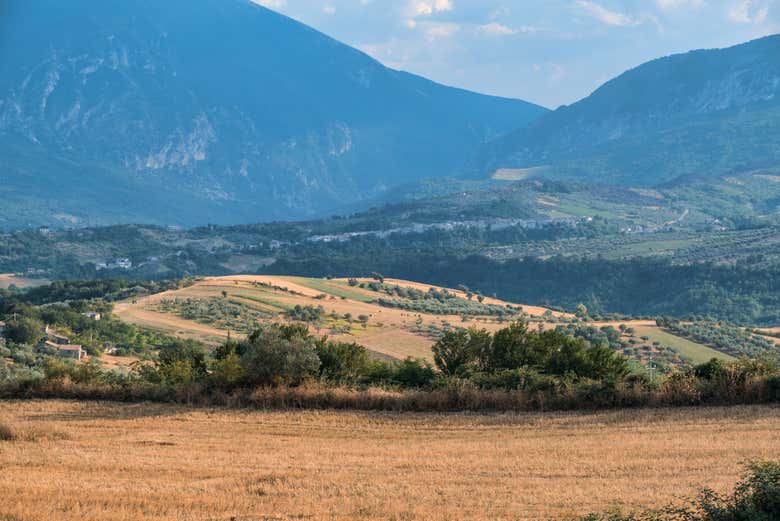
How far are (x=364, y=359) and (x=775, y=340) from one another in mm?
63911

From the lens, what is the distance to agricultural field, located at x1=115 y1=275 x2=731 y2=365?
213 ft

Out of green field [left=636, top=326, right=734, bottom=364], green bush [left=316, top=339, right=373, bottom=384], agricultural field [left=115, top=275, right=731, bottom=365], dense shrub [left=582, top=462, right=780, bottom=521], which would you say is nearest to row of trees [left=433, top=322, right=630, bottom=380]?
green bush [left=316, top=339, right=373, bottom=384]

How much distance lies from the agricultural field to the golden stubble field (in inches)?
1525

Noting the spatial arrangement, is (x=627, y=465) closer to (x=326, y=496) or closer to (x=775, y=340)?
(x=326, y=496)

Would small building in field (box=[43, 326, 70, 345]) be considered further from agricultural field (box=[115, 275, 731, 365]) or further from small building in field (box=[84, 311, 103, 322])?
agricultural field (box=[115, 275, 731, 365])

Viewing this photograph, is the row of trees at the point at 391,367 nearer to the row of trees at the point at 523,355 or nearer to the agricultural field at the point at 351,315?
the row of trees at the point at 523,355

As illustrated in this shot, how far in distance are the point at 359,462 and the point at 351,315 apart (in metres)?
63.7

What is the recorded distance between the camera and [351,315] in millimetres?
78625

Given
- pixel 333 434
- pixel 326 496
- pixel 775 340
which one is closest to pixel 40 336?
pixel 333 434

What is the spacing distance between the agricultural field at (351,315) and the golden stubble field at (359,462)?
38730mm

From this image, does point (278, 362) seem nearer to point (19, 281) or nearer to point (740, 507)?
point (740, 507)

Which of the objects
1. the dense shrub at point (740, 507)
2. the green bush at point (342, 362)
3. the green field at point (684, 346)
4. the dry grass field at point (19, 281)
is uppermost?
the dry grass field at point (19, 281)

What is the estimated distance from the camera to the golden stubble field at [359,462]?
1224cm

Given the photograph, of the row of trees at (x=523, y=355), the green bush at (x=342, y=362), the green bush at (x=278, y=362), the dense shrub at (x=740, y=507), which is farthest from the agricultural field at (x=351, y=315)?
the dense shrub at (x=740, y=507)
